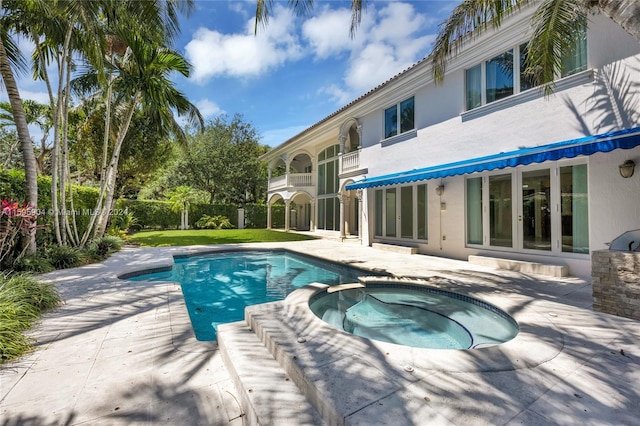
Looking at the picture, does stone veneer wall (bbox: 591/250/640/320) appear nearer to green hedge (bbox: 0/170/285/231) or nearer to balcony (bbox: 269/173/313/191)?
green hedge (bbox: 0/170/285/231)

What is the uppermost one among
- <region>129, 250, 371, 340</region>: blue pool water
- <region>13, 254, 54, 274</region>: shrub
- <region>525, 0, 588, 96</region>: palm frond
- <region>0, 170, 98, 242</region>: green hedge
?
<region>525, 0, 588, 96</region>: palm frond

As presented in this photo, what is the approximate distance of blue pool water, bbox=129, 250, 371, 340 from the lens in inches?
438

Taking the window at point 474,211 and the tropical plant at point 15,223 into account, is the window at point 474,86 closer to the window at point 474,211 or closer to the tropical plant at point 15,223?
the window at point 474,211

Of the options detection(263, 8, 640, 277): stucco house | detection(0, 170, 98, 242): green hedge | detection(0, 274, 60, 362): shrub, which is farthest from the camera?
detection(0, 170, 98, 242): green hedge

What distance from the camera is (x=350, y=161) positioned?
90.8 ft

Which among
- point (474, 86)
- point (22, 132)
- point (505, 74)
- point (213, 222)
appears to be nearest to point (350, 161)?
point (474, 86)

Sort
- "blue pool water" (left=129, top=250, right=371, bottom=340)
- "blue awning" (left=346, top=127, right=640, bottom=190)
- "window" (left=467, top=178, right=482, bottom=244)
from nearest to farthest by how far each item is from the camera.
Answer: "blue awning" (left=346, top=127, right=640, bottom=190) < "blue pool water" (left=129, top=250, right=371, bottom=340) < "window" (left=467, top=178, right=482, bottom=244)

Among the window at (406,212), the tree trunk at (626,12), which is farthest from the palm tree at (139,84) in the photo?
the tree trunk at (626,12)

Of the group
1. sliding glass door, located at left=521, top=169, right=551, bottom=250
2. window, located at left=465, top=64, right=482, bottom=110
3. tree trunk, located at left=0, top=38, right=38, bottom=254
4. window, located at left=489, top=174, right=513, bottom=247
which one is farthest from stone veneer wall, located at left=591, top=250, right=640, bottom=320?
tree trunk, located at left=0, top=38, right=38, bottom=254

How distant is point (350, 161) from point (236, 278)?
16.2 m

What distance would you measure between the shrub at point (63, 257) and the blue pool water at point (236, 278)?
13.7 ft

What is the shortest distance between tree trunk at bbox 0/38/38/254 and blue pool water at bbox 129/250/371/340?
6103 millimetres

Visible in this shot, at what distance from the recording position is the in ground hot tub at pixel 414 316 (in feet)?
26.9

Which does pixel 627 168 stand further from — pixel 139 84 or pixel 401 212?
pixel 139 84
